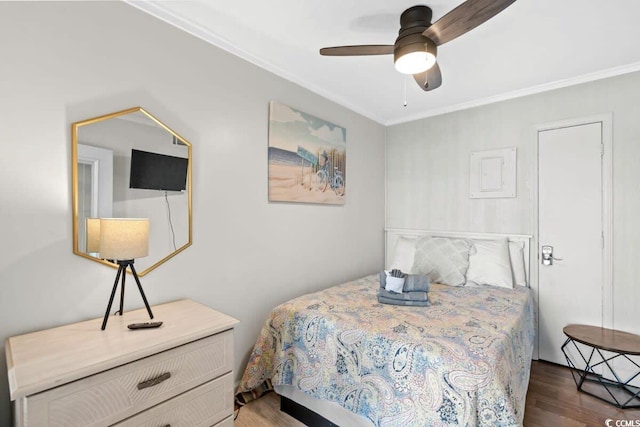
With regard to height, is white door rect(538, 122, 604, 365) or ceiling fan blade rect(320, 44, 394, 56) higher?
ceiling fan blade rect(320, 44, 394, 56)

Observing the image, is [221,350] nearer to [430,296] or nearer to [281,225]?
[281,225]

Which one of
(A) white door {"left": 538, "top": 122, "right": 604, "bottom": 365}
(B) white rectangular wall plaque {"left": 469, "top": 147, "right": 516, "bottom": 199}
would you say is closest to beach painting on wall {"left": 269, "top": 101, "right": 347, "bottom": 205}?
(B) white rectangular wall plaque {"left": 469, "top": 147, "right": 516, "bottom": 199}

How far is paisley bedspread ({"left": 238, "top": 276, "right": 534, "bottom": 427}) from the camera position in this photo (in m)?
1.33

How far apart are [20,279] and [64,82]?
0.93 m

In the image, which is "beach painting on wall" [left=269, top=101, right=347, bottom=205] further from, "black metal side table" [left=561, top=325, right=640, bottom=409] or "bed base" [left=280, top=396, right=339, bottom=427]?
"black metal side table" [left=561, top=325, right=640, bottom=409]

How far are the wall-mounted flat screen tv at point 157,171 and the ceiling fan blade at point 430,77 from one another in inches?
62.5

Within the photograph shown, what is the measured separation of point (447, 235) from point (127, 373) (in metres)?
3.01

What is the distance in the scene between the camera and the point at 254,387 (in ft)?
6.77

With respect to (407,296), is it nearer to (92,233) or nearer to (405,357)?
(405,357)

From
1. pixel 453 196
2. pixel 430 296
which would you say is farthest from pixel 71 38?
pixel 453 196

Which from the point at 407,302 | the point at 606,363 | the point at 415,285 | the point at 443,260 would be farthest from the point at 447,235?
the point at 606,363

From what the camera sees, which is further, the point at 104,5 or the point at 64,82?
the point at 104,5
